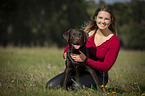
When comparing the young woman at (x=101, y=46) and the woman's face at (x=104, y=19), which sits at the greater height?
the woman's face at (x=104, y=19)

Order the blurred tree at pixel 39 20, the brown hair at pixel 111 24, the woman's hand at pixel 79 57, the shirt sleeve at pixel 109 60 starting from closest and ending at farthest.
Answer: the woman's hand at pixel 79 57
the shirt sleeve at pixel 109 60
the brown hair at pixel 111 24
the blurred tree at pixel 39 20

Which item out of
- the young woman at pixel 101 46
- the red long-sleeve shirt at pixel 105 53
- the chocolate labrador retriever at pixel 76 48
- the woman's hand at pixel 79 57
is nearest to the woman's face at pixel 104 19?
the young woman at pixel 101 46

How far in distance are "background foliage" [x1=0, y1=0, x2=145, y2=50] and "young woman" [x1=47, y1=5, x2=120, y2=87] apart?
23.6 meters

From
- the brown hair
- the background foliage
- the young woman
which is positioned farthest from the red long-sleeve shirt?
the background foliage

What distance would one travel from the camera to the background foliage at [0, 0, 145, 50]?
2806 centimetres

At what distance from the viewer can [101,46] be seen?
4.08 metres

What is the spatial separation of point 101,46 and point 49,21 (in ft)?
98.6

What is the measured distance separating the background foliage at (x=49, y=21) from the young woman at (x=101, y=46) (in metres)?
23.6

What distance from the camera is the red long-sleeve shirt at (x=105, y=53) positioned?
146 inches

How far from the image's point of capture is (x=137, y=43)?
110 feet

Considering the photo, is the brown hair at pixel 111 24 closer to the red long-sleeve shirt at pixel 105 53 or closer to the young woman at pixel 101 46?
the young woman at pixel 101 46

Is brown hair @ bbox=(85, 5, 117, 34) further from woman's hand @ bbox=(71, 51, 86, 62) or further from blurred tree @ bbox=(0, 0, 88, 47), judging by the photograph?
blurred tree @ bbox=(0, 0, 88, 47)

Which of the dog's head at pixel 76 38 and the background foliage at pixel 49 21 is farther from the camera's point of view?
the background foliage at pixel 49 21

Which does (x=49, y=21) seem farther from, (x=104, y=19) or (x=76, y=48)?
(x=76, y=48)
